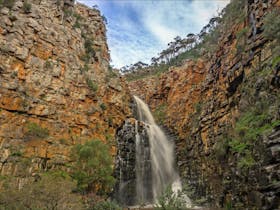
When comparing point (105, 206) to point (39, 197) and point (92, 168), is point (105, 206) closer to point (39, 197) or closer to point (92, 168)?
point (92, 168)

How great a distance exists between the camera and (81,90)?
27.5m

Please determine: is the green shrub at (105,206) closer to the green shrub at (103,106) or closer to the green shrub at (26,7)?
the green shrub at (103,106)

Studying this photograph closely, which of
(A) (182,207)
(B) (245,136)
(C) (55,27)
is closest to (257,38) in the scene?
(B) (245,136)

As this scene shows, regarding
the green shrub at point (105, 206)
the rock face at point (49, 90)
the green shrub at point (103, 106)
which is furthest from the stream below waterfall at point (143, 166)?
the green shrub at point (105, 206)

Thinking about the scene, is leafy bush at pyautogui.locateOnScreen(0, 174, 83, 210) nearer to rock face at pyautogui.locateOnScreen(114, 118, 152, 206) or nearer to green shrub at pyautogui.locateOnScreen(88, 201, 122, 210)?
green shrub at pyautogui.locateOnScreen(88, 201, 122, 210)

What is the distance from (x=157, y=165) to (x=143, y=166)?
2.33 metres

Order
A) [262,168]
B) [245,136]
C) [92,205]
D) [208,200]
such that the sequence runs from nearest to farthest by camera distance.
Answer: [262,168] → [245,136] → [92,205] → [208,200]

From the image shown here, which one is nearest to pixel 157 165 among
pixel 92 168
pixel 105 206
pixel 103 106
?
pixel 103 106

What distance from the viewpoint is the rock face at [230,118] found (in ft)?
45.1

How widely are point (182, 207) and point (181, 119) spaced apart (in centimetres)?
2173

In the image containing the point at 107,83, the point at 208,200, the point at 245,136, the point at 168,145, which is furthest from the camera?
the point at 168,145

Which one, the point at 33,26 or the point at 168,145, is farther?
the point at 168,145

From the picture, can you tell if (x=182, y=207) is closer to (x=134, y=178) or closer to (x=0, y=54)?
(x=134, y=178)

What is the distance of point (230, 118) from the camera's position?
23.2 m
